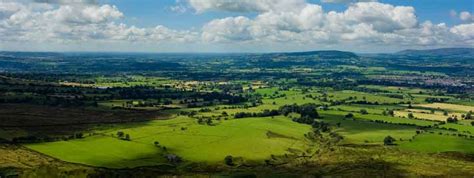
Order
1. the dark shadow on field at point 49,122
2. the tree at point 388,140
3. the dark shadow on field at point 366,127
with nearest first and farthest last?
the dark shadow on field at point 49,122 → the tree at point 388,140 → the dark shadow on field at point 366,127

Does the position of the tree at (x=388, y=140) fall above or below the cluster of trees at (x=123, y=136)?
below

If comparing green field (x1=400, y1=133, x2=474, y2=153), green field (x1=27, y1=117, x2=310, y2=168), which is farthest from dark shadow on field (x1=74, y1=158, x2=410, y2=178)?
green field (x1=400, y1=133, x2=474, y2=153)

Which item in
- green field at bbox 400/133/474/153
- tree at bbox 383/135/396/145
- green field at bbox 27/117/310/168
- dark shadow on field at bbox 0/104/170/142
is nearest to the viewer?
green field at bbox 27/117/310/168

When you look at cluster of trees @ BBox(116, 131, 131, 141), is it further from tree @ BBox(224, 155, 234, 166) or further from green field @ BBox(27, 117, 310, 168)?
tree @ BBox(224, 155, 234, 166)

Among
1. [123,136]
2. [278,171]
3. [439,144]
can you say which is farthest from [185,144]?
[439,144]

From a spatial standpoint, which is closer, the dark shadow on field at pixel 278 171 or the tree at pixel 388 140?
the dark shadow on field at pixel 278 171

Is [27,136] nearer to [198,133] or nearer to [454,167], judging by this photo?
[198,133]

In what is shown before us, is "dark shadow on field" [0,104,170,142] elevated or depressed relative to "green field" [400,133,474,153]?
elevated

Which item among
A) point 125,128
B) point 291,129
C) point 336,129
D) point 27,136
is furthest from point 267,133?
point 27,136

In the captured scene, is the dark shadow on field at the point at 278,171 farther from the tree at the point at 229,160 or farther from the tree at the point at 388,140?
the tree at the point at 388,140

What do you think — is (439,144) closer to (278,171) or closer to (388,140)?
(388,140)

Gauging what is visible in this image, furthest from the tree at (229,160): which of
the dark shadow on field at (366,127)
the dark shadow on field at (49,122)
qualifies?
the dark shadow on field at (366,127)
